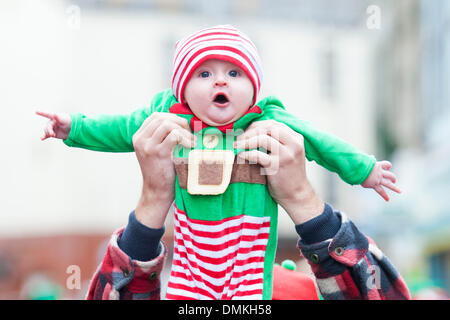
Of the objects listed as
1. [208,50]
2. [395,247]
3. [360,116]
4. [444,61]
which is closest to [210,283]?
[208,50]

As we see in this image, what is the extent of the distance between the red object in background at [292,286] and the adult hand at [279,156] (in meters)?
0.40

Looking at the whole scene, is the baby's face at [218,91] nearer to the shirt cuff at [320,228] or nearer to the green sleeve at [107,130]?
the green sleeve at [107,130]

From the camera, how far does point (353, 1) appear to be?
13.1 metres

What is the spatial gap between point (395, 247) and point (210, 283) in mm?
11224

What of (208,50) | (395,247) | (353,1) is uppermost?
(353,1)

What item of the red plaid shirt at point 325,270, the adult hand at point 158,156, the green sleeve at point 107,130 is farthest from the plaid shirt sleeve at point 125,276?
the green sleeve at point 107,130

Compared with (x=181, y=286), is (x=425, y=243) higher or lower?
lower

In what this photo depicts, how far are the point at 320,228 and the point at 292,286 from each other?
1.24ft

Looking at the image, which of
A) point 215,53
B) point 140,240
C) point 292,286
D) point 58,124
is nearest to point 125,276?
point 140,240

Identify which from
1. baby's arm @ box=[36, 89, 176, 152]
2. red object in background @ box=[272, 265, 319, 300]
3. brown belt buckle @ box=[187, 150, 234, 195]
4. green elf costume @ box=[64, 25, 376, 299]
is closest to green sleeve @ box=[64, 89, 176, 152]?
baby's arm @ box=[36, 89, 176, 152]

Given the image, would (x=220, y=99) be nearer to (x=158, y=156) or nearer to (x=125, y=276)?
(x=158, y=156)

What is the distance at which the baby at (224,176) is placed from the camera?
157cm

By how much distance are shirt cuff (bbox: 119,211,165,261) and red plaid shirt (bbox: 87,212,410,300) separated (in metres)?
0.02

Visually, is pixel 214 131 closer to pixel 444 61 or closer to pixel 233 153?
pixel 233 153
